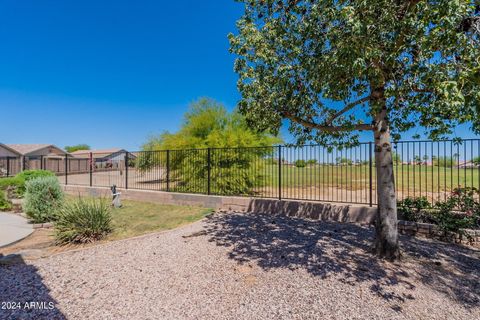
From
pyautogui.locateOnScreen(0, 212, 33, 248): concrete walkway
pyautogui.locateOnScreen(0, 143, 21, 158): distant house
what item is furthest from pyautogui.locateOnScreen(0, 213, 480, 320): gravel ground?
pyautogui.locateOnScreen(0, 143, 21, 158): distant house

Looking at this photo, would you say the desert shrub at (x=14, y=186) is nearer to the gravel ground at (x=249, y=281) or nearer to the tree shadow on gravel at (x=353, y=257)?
the gravel ground at (x=249, y=281)

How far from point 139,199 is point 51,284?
7.29m

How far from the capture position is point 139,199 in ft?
34.7

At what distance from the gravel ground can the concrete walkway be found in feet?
6.09

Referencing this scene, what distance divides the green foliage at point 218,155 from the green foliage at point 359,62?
4.26m

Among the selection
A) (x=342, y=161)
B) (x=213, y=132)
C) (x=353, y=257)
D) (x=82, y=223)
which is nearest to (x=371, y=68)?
(x=353, y=257)

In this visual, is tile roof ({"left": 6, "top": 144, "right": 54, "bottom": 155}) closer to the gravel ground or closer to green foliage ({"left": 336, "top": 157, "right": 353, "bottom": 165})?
the gravel ground

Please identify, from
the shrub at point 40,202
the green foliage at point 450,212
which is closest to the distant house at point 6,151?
the shrub at point 40,202

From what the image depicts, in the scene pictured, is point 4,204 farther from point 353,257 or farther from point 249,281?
point 353,257

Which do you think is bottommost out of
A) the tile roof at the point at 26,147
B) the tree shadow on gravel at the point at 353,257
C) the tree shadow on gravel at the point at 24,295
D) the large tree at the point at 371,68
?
the tree shadow on gravel at the point at 24,295

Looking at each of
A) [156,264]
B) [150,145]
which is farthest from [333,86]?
[150,145]

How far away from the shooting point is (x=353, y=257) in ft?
13.9

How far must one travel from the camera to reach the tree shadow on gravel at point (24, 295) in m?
2.79

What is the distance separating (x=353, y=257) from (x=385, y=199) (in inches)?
43.3
